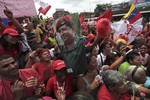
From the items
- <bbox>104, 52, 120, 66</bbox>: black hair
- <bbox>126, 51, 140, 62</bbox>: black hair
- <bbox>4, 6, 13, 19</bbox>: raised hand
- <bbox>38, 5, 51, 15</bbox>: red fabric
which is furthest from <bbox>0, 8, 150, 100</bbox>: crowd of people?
<bbox>38, 5, 51, 15</bbox>: red fabric

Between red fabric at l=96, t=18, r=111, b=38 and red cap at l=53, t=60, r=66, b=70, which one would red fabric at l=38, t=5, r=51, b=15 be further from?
red cap at l=53, t=60, r=66, b=70

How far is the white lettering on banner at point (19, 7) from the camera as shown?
11.1 feet

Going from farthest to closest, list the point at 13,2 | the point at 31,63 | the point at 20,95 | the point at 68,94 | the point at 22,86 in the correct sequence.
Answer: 1. the point at 13,2
2. the point at 31,63
3. the point at 68,94
4. the point at 20,95
5. the point at 22,86

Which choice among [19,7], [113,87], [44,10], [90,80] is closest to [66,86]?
[90,80]

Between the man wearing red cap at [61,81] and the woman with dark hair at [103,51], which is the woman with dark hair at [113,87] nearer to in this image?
the man wearing red cap at [61,81]

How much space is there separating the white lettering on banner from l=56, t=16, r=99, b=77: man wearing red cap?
1.19 m

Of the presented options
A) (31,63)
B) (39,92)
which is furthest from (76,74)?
(31,63)

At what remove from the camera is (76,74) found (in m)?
2.49

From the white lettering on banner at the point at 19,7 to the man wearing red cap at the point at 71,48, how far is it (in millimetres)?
1190

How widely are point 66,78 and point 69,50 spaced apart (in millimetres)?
322

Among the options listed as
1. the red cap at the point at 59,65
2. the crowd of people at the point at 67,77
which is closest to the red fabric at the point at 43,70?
the crowd of people at the point at 67,77

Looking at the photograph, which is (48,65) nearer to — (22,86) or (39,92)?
(39,92)

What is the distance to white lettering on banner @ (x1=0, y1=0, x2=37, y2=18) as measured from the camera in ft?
11.1

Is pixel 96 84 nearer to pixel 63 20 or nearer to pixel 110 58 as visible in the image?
pixel 63 20
